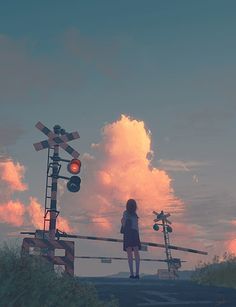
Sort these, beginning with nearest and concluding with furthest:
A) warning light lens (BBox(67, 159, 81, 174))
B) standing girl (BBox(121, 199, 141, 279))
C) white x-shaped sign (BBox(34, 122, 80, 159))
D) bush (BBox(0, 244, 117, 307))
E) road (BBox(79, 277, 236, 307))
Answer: bush (BBox(0, 244, 117, 307)) < road (BBox(79, 277, 236, 307)) < standing girl (BBox(121, 199, 141, 279)) < warning light lens (BBox(67, 159, 81, 174)) < white x-shaped sign (BBox(34, 122, 80, 159))

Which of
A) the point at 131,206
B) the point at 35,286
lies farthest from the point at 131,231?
the point at 35,286

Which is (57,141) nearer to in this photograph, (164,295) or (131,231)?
(131,231)

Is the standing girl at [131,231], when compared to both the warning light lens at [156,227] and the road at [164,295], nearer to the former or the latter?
the road at [164,295]

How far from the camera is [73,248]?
13734mm

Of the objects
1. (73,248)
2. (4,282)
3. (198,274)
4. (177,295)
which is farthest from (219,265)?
(4,282)

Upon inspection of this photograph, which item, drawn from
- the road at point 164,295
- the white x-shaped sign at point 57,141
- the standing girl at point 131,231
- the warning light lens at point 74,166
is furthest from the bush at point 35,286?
the white x-shaped sign at point 57,141

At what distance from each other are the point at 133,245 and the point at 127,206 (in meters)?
0.98

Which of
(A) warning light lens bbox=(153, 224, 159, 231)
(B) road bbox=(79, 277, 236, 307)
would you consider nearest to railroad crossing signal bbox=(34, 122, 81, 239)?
(B) road bbox=(79, 277, 236, 307)

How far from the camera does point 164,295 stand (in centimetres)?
1038

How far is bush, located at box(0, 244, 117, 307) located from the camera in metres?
6.76

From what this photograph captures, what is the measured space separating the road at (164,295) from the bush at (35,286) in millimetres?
1048

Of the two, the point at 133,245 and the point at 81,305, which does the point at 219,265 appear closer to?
the point at 133,245

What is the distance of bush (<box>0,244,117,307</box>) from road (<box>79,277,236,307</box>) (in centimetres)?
105

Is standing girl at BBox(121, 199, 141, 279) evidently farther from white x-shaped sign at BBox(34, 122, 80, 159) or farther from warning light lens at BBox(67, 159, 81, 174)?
white x-shaped sign at BBox(34, 122, 80, 159)
